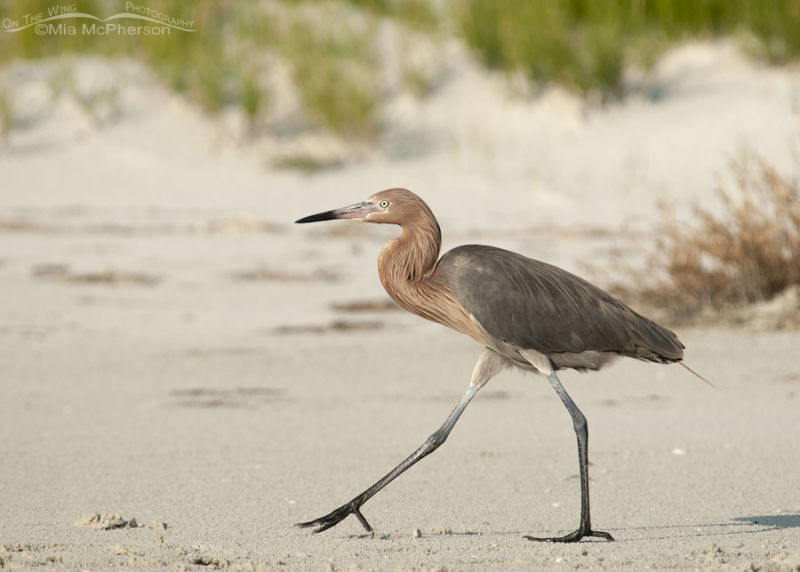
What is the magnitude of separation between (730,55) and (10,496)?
1218cm

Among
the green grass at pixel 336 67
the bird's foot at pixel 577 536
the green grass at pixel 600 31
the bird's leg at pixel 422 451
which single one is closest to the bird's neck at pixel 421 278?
the bird's leg at pixel 422 451

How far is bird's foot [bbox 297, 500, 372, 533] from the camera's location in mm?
3992

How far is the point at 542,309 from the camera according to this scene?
404 centimetres

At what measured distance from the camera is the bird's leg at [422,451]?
13.1 feet

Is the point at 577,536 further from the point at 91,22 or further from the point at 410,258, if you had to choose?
the point at 91,22

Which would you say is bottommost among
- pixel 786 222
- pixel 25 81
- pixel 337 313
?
pixel 337 313

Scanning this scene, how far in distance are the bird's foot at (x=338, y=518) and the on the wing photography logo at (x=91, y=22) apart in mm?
12268

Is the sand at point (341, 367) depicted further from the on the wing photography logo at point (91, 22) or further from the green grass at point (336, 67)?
the on the wing photography logo at point (91, 22)

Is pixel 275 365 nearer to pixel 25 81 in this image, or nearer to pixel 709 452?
pixel 709 452

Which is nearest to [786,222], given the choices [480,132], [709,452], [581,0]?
[709,452]

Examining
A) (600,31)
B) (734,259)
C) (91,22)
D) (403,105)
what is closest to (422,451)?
(734,259)

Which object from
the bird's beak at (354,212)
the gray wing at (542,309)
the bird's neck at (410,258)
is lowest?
the gray wing at (542,309)

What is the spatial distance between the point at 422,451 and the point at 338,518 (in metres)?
0.37

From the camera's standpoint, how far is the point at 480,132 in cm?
1458
